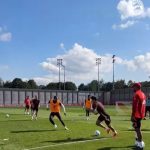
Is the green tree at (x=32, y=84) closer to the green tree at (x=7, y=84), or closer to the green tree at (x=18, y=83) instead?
the green tree at (x=18, y=83)

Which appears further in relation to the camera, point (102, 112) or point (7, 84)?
point (7, 84)

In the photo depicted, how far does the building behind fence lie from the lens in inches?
4409

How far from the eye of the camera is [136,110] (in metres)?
15.3

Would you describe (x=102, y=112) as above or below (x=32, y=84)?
below

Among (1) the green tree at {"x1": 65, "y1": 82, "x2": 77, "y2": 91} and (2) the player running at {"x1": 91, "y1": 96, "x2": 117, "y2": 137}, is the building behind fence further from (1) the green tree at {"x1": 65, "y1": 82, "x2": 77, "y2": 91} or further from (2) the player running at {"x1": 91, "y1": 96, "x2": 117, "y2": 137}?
(2) the player running at {"x1": 91, "y1": 96, "x2": 117, "y2": 137}

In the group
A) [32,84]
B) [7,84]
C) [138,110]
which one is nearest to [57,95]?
[7,84]

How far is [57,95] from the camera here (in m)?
123

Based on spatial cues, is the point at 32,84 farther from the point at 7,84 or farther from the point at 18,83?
the point at 7,84

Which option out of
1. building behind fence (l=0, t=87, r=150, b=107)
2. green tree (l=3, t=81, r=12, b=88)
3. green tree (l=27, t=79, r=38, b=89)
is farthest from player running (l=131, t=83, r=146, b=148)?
green tree (l=27, t=79, r=38, b=89)

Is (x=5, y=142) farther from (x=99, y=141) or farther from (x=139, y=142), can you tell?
(x=139, y=142)

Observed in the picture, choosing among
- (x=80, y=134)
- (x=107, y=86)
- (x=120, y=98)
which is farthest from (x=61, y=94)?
(x=80, y=134)

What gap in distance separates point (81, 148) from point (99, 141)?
2263mm

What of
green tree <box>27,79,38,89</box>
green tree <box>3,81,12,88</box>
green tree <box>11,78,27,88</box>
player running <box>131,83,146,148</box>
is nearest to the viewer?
player running <box>131,83,146,148</box>

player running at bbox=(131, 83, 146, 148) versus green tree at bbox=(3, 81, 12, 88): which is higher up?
green tree at bbox=(3, 81, 12, 88)
